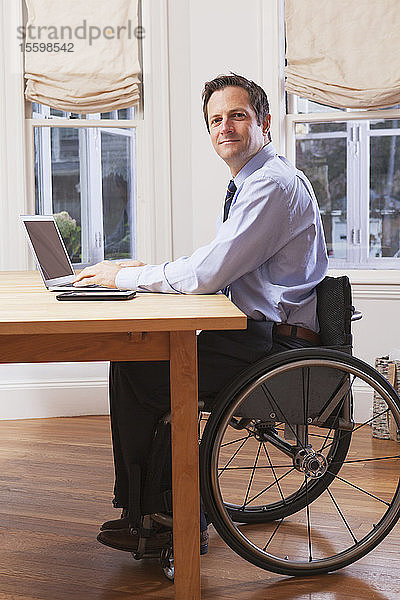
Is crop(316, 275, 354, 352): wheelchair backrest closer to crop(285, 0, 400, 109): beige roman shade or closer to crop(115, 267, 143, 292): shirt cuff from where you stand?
crop(115, 267, 143, 292): shirt cuff

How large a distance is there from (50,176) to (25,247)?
41 centimetres

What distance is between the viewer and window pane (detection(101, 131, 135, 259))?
420cm

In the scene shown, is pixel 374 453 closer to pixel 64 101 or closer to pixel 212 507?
pixel 212 507

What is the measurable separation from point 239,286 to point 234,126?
512 millimetres

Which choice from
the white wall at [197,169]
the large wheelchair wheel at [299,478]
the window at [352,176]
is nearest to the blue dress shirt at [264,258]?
the large wheelchair wheel at [299,478]

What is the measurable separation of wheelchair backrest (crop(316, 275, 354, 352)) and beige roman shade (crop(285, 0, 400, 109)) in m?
1.92

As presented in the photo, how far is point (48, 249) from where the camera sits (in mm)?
2627

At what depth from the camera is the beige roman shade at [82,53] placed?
3.99m

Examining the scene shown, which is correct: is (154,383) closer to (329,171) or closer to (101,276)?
(101,276)

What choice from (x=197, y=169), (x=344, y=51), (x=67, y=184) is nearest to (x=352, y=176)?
(x=344, y=51)

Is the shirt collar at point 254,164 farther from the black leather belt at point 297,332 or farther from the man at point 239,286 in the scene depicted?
the black leather belt at point 297,332

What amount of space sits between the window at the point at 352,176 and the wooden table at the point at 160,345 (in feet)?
7.51

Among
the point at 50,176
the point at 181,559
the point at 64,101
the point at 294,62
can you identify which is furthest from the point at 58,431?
the point at 294,62

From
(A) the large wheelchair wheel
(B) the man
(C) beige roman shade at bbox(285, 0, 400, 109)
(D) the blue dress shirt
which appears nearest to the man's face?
(B) the man
